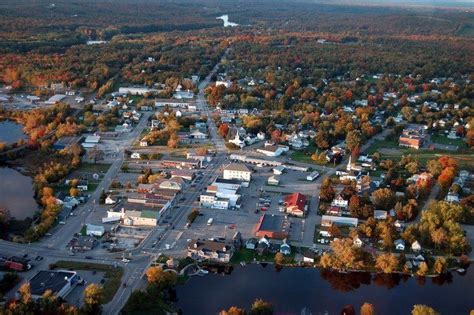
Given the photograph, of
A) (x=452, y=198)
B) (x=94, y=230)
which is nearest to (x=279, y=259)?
(x=94, y=230)

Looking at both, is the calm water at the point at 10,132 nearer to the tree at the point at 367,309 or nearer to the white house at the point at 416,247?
the white house at the point at 416,247

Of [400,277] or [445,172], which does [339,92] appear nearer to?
[445,172]

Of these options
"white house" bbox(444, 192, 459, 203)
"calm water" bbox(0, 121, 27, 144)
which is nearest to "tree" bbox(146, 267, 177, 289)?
"white house" bbox(444, 192, 459, 203)

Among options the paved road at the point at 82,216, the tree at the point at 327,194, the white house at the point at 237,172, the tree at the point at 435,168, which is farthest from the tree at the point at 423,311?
the tree at the point at 435,168

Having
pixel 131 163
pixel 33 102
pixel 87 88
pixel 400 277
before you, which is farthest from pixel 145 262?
pixel 87 88

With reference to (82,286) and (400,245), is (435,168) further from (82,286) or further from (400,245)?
(82,286)
